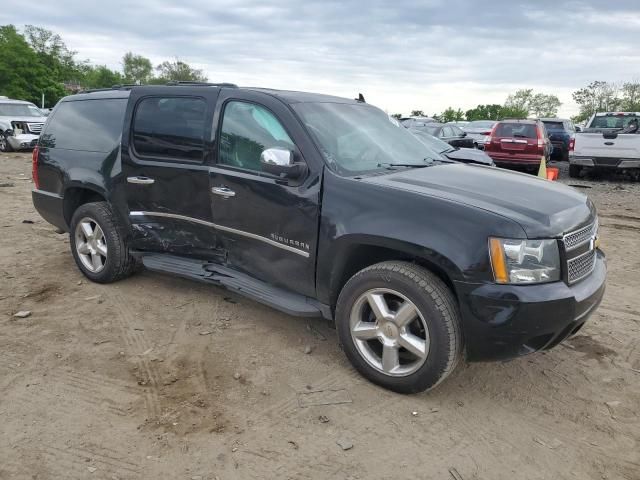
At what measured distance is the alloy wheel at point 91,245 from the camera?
480 cm

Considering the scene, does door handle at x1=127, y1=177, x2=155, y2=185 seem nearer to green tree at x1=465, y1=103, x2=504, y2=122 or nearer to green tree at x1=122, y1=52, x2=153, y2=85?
green tree at x1=465, y1=103, x2=504, y2=122

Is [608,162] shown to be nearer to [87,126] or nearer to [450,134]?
[450,134]

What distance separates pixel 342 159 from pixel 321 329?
1.39 m

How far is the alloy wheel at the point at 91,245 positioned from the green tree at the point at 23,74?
48.8 m

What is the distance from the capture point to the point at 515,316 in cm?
271

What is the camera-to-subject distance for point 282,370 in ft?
11.3

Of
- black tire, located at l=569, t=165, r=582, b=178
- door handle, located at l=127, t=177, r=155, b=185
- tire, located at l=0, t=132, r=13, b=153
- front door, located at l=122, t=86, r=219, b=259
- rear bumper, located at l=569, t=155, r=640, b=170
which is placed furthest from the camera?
tire, located at l=0, t=132, r=13, b=153

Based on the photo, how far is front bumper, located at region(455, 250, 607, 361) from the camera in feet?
8.89

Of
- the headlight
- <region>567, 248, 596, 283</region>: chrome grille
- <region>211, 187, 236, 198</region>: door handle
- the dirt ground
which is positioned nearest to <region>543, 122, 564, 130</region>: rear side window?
the dirt ground

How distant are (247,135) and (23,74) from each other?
5201 centimetres

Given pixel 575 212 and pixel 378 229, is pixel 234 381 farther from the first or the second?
pixel 575 212

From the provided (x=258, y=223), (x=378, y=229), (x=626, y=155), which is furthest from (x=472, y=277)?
(x=626, y=155)

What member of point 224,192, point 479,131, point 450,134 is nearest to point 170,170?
point 224,192

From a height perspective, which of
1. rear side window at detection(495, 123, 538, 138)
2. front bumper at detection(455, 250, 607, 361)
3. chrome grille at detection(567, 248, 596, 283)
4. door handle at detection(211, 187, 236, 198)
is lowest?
front bumper at detection(455, 250, 607, 361)
